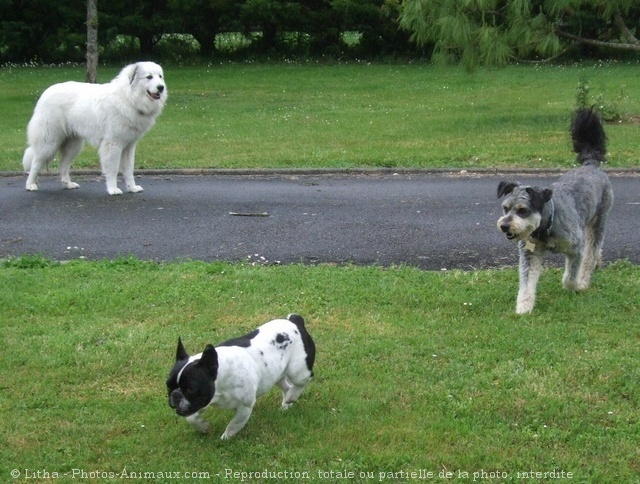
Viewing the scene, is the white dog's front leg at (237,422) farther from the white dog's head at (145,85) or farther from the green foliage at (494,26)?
the green foliage at (494,26)

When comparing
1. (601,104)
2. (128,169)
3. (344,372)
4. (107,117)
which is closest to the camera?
(344,372)

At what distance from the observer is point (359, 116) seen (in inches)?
787

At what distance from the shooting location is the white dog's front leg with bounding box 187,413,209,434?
4.76m

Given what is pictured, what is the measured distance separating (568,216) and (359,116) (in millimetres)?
13082

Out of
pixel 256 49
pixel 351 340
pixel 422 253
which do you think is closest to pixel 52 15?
pixel 256 49

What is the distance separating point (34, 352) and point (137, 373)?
2.73ft

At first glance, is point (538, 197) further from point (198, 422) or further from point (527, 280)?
point (198, 422)

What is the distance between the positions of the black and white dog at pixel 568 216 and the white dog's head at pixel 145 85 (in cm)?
617

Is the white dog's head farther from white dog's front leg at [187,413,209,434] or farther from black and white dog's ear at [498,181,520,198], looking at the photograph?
white dog's front leg at [187,413,209,434]

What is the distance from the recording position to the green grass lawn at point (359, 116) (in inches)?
576

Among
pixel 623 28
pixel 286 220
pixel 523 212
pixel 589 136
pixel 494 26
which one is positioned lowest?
pixel 286 220

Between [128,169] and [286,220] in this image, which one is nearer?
[286,220]

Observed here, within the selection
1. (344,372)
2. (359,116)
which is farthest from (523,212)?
(359,116)

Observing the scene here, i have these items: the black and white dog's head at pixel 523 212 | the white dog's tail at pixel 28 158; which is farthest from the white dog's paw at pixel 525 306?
the white dog's tail at pixel 28 158
